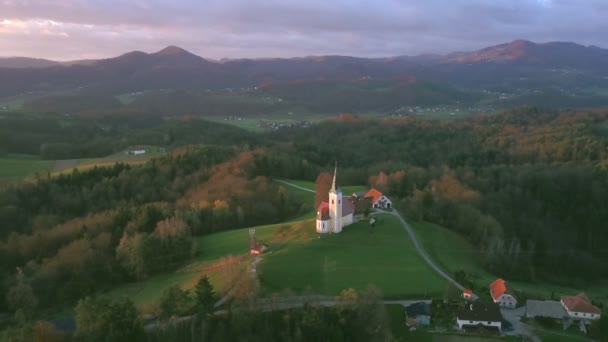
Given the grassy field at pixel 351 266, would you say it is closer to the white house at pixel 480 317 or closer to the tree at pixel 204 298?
the white house at pixel 480 317

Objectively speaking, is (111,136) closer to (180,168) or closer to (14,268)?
(180,168)

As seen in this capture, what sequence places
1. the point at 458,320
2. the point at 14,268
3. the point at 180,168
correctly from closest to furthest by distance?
1. the point at 458,320
2. the point at 14,268
3. the point at 180,168

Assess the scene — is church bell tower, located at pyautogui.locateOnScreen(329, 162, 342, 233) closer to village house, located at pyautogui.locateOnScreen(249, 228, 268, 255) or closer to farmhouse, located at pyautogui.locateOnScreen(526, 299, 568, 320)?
village house, located at pyautogui.locateOnScreen(249, 228, 268, 255)

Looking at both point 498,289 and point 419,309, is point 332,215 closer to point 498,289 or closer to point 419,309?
point 419,309

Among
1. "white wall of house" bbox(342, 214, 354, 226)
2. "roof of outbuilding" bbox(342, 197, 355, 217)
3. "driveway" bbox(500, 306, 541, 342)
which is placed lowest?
"driveway" bbox(500, 306, 541, 342)

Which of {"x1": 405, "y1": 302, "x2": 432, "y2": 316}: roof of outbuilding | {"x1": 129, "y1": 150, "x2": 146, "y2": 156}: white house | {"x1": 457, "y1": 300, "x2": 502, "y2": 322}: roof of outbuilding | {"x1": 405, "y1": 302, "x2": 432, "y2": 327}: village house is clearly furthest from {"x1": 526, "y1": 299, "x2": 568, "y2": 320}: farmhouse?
{"x1": 129, "y1": 150, "x2": 146, "y2": 156}: white house

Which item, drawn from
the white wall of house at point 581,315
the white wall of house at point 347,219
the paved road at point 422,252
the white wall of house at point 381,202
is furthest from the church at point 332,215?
the white wall of house at point 581,315

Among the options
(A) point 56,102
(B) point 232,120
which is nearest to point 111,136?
(B) point 232,120

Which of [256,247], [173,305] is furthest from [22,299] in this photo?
[256,247]
